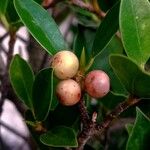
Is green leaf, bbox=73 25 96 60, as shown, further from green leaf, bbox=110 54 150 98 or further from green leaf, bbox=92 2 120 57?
green leaf, bbox=110 54 150 98

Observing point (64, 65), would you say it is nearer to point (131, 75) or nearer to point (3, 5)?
point (131, 75)

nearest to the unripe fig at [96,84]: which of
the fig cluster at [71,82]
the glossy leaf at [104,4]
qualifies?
the fig cluster at [71,82]

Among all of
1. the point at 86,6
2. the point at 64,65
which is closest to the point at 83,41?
the point at 86,6

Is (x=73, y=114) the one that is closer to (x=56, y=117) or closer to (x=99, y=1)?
(x=56, y=117)

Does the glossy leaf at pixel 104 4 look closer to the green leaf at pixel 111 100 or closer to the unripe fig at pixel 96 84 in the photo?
the green leaf at pixel 111 100

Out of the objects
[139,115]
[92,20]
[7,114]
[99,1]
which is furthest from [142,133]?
[7,114]
